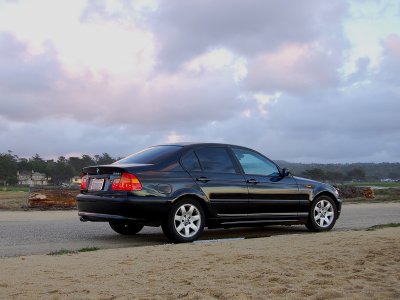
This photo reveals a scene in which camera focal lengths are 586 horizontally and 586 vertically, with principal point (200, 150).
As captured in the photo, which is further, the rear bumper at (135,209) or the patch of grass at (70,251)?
the rear bumper at (135,209)

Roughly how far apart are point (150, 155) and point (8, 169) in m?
92.2

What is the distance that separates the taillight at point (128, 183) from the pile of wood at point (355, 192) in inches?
740

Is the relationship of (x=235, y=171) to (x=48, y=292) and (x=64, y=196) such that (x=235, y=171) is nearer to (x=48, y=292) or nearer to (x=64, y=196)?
(x=48, y=292)

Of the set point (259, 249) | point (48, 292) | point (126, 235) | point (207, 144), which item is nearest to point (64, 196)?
point (126, 235)

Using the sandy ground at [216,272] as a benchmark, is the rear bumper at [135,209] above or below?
above

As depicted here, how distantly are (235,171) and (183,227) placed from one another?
1.49m

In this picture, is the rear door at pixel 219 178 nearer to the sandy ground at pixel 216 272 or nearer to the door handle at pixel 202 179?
the door handle at pixel 202 179

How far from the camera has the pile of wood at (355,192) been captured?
25.9 meters

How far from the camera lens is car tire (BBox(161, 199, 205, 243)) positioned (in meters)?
8.54

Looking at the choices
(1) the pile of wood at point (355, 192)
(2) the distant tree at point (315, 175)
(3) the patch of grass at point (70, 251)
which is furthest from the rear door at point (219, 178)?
(1) the pile of wood at point (355, 192)

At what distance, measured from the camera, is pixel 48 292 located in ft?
16.2

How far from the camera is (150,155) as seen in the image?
30.1 feet

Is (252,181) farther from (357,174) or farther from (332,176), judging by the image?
(357,174)

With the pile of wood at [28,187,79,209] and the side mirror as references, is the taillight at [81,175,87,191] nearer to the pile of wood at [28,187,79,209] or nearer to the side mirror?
the side mirror
